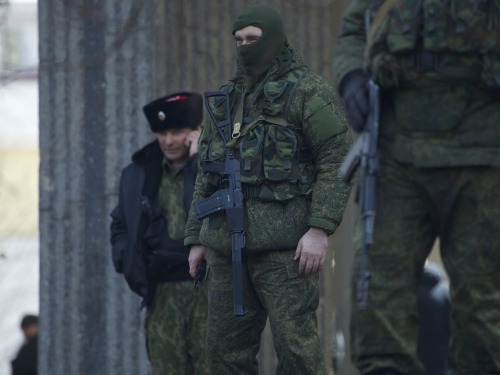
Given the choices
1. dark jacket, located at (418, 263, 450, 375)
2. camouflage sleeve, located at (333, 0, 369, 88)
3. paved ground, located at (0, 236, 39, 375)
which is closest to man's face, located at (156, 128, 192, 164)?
camouflage sleeve, located at (333, 0, 369, 88)

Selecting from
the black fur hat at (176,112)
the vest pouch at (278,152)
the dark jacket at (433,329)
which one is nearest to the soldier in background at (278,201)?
the vest pouch at (278,152)

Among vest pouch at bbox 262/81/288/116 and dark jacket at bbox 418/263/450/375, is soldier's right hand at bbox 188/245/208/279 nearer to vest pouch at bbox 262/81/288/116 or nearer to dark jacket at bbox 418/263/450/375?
vest pouch at bbox 262/81/288/116

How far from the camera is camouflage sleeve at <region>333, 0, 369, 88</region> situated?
595cm

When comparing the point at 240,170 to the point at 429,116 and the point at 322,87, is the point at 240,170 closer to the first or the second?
the point at 322,87

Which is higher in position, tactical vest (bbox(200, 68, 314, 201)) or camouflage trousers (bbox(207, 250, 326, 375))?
tactical vest (bbox(200, 68, 314, 201))

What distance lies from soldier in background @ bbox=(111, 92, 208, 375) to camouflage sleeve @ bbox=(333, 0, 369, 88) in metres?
2.51

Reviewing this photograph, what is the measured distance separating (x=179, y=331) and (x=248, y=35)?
1.97 meters

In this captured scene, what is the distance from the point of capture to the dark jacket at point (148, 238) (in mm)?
8469

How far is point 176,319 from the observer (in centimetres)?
847

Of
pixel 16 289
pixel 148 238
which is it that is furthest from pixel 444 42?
pixel 16 289

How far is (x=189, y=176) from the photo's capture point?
27.8 ft

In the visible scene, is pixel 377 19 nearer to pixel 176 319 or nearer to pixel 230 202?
pixel 230 202

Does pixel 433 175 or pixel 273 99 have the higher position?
pixel 273 99

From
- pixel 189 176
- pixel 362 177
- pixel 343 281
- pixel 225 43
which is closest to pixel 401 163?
pixel 362 177
